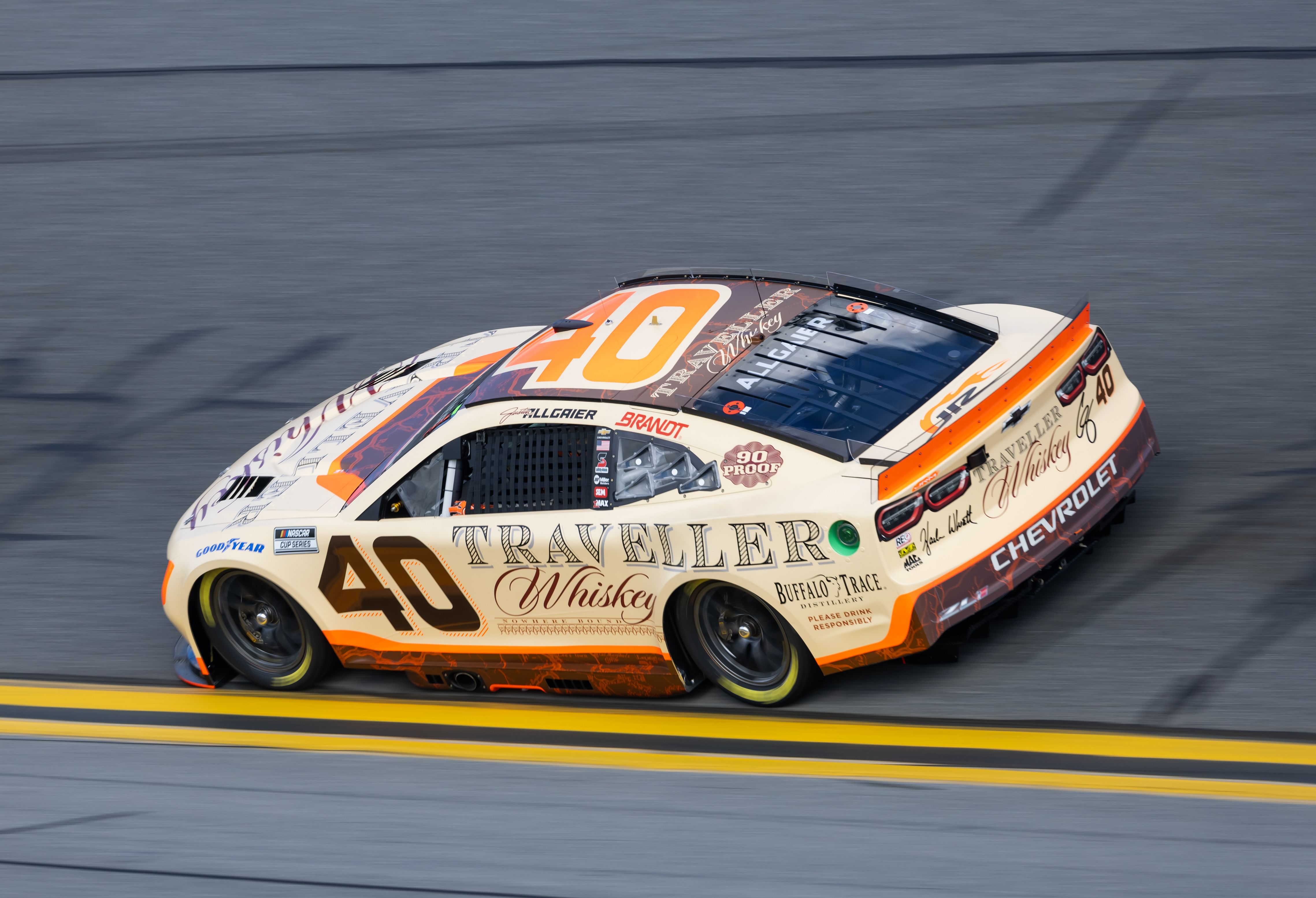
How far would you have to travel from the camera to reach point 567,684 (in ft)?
21.6

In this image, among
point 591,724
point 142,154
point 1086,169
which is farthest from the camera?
point 142,154

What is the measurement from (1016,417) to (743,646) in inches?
52.5

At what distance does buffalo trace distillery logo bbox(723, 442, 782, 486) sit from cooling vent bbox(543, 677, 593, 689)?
3.73 feet

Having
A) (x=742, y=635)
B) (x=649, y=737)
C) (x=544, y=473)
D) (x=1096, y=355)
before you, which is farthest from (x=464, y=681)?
(x=1096, y=355)

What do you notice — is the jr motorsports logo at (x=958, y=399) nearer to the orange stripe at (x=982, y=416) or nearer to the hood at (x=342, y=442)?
the orange stripe at (x=982, y=416)

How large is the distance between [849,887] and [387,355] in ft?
19.1

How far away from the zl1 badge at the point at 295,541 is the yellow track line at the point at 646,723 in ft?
2.30

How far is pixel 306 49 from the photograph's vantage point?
46.2 feet

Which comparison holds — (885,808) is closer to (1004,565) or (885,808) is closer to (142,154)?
(1004,565)

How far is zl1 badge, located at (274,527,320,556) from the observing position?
6746 mm

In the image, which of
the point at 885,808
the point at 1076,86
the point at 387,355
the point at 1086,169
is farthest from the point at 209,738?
the point at 1076,86

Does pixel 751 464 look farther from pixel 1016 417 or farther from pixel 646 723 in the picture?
pixel 646 723

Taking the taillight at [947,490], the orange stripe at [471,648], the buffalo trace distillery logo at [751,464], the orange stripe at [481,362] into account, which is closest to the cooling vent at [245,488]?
the orange stripe at [471,648]

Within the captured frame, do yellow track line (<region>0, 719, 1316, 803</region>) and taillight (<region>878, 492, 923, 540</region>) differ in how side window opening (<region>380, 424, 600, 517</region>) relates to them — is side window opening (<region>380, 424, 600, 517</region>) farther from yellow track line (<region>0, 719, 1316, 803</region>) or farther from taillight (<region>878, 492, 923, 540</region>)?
taillight (<region>878, 492, 923, 540</region>)
